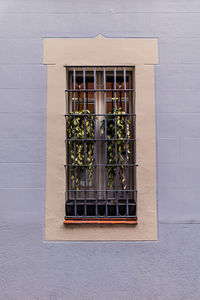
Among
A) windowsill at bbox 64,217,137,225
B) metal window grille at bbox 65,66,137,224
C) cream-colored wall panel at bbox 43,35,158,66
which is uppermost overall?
cream-colored wall panel at bbox 43,35,158,66

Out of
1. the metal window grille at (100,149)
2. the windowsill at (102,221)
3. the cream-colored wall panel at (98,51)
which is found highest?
the cream-colored wall panel at (98,51)

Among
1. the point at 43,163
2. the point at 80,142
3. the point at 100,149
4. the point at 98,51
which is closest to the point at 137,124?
the point at 100,149

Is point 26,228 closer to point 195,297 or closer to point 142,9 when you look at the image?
point 195,297

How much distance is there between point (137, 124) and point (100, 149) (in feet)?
2.23

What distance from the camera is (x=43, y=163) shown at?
3.95 meters

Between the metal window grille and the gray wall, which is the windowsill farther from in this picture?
the gray wall

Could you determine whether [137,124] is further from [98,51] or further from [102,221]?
[102,221]

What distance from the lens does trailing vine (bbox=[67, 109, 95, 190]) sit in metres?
4.01

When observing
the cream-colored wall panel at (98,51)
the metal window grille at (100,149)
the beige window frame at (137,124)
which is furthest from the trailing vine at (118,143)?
the cream-colored wall panel at (98,51)

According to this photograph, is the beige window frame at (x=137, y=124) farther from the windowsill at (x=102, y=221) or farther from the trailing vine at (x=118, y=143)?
the trailing vine at (x=118, y=143)

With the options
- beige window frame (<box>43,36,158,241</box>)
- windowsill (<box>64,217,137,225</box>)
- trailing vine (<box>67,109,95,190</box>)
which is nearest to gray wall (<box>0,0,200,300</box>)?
beige window frame (<box>43,36,158,241</box>)

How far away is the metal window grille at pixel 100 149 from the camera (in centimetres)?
397

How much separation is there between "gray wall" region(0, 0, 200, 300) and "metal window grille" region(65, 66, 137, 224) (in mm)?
398

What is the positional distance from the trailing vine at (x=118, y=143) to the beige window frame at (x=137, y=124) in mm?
185
